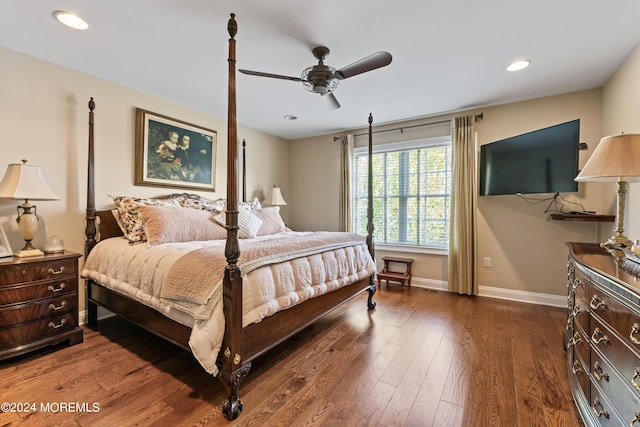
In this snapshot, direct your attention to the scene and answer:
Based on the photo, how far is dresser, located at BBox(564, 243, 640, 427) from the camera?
101 centimetres

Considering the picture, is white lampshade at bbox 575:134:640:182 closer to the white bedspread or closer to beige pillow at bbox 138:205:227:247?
the white bedspread

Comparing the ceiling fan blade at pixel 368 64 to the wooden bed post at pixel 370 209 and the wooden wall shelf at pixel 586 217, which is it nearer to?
the wooden bed post at pixel 370 209

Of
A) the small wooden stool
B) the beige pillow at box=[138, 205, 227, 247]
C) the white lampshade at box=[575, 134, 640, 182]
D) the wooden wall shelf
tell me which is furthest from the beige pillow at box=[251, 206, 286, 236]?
the wooden wall shelf

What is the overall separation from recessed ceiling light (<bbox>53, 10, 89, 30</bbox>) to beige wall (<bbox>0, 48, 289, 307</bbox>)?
2.69 feet

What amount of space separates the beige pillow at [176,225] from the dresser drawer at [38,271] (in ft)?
2.08

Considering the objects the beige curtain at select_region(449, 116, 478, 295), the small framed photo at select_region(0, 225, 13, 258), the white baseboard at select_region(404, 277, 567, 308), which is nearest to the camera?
the small framed photo at select_region(0, 225, 13, 258)

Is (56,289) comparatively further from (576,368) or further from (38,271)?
(576,368)

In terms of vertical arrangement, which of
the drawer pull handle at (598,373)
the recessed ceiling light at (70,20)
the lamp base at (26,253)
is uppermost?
the recessed ceiling light at (70,20)

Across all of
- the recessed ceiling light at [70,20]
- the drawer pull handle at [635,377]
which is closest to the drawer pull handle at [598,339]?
the drawer pull handle at [635,377]

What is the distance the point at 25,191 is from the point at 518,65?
4.20 meters

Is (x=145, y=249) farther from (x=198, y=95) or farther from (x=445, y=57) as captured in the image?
(x=445, y=57)

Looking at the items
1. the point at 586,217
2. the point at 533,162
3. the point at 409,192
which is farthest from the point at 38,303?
the point at 586,217

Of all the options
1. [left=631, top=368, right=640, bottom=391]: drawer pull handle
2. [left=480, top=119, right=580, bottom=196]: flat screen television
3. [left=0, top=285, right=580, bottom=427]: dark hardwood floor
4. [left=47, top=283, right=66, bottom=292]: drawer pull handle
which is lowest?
[left=0, top=285, right=580, bottom=427]: dark hardwood floor

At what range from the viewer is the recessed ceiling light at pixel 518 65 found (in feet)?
8.23
